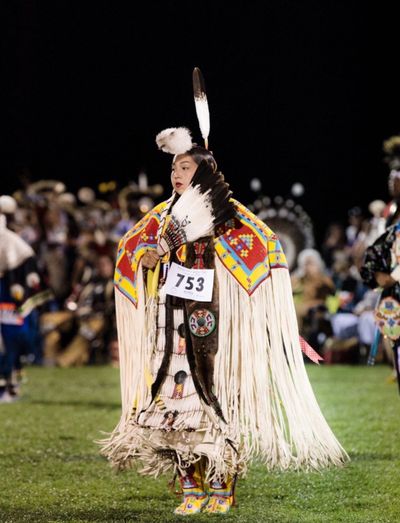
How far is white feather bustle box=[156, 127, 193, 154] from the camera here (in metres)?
5.02

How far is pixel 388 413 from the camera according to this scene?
8672 millimetres

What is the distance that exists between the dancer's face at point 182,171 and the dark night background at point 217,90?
18608mm

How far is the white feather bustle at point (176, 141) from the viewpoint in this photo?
5.02 metres

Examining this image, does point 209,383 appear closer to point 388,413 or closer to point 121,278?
point 121,278

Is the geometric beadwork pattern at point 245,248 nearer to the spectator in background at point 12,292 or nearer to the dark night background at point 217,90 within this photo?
the spectator in background at point 12,292

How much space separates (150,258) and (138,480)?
151 centimetres

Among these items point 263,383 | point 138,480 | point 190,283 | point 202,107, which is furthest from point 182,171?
point 138,480

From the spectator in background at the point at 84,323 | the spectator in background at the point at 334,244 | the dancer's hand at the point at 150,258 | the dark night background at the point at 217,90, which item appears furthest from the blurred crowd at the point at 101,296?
the dark night background at the point at 217,90

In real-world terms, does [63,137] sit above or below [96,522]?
above

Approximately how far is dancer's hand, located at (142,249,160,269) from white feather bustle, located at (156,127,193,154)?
0.47m

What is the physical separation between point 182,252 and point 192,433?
2.64ft

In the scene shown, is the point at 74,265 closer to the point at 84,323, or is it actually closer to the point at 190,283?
the point at 84,323

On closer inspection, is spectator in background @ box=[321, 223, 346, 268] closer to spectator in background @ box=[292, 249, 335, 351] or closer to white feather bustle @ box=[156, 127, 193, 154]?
spectator in background @ box=[292, 249, 335, 351]

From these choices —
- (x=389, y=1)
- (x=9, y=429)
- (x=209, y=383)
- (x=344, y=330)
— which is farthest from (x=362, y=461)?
(x=389, y=1)
